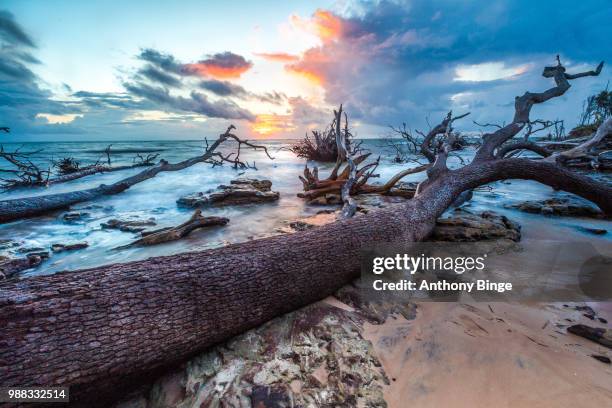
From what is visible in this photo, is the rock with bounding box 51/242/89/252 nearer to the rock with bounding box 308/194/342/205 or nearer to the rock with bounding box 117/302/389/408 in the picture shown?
the rock with bounding box 117/302/389/408

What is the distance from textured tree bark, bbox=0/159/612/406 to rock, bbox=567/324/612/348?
6.17 feet

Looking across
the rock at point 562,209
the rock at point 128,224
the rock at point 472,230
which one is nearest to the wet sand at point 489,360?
Result: the rock at point 472,230

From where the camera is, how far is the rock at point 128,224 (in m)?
5.30

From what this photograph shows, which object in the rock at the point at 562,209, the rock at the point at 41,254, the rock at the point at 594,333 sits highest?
the rock at the point at 562,209

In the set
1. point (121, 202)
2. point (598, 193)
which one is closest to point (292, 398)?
point (598, 193)

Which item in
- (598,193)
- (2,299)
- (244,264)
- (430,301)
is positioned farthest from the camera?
(598,193)

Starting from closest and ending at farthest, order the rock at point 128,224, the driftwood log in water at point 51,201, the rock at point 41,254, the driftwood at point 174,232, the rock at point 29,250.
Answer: the rock at point 41,254 < the rock at point 29,250 < the driftwood at point 174,232 < the rock at point 128,224 < the driftwood log in water at point 51,201

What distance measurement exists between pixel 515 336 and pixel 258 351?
2045 millimetres

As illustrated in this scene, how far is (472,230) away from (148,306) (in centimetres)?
456

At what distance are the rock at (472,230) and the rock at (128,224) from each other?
5614 mm

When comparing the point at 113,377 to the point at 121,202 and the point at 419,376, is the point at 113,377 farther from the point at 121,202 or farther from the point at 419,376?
the point at 121,202

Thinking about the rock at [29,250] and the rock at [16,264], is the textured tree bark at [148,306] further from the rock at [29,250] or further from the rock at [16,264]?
the rock at [29,250]

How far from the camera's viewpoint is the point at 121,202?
8.02m

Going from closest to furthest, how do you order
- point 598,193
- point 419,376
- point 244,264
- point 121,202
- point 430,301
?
point 419,376 < point 244,264 < point 430,301 < point 598,193 < point 121,202
